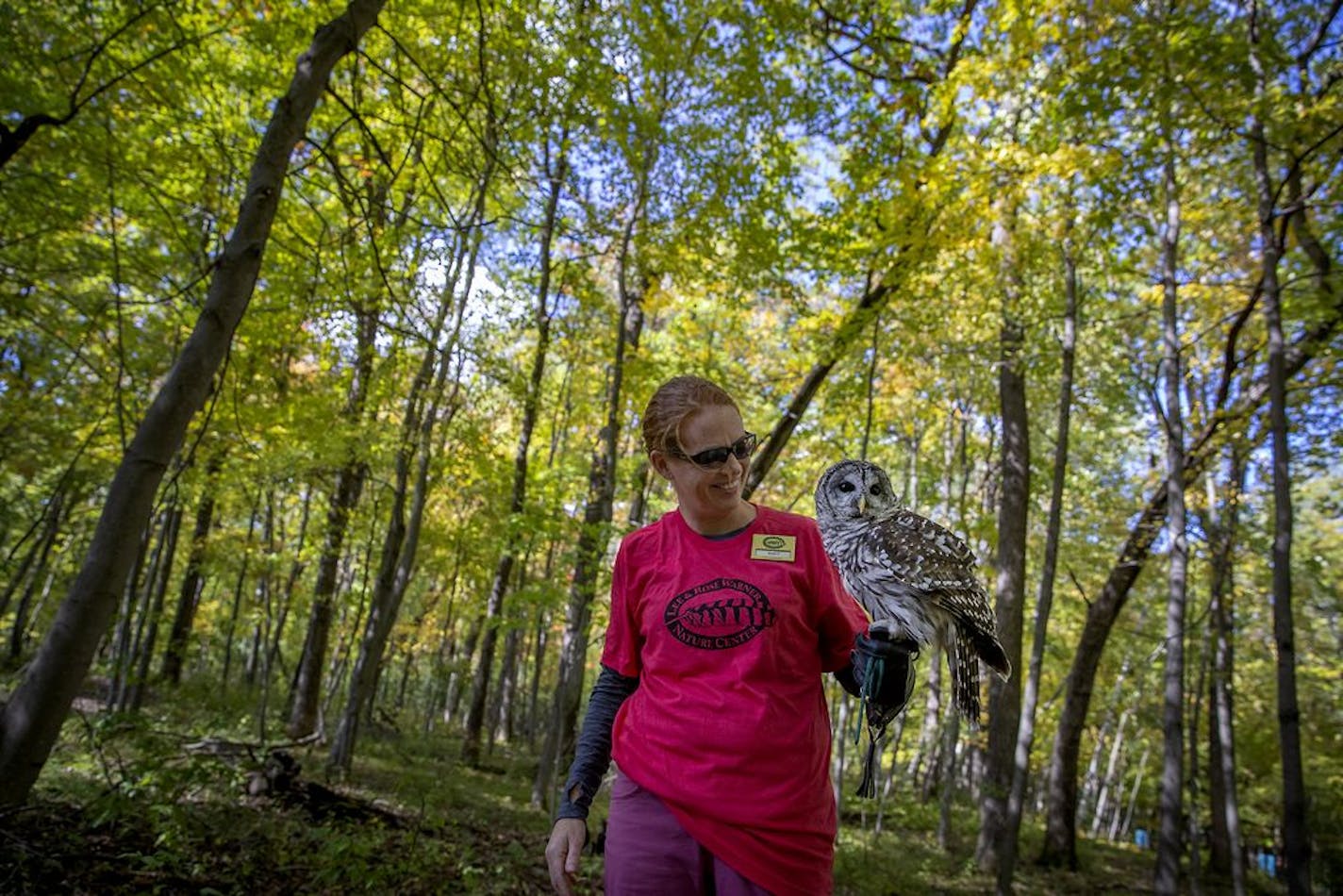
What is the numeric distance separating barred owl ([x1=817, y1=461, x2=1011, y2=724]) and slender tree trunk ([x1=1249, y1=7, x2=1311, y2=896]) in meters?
3.76

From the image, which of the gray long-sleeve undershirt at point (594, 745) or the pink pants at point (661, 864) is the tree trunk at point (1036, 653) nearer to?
the gray long-sleeve undershirt at point (594, 745)

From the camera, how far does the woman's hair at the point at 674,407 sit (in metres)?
1.63

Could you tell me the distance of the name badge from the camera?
1613 millimetres

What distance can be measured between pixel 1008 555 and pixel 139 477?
28.2 feet

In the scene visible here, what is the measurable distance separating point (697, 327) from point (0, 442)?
997 cm

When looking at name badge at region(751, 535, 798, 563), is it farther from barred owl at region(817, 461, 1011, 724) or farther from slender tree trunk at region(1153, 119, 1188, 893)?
slender tree trunk at region(1153, 119, 1188, 893)

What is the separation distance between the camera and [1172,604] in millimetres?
6090

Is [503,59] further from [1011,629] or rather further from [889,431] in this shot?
[889,431]

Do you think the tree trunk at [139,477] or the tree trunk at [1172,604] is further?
the tree trunk at [1172,604]

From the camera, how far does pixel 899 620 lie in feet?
4.22

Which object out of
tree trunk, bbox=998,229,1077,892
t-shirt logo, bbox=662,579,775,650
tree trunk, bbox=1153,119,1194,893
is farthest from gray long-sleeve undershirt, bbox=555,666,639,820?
tree trunk, bbox=1153,119,1194,893

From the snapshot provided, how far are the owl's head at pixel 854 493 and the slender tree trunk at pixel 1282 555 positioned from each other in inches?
156

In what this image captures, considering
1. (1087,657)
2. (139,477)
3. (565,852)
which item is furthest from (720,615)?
(1087,657)

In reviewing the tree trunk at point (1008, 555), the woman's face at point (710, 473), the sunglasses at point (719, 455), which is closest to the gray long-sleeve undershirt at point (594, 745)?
the woman's face at point (710, 473)
